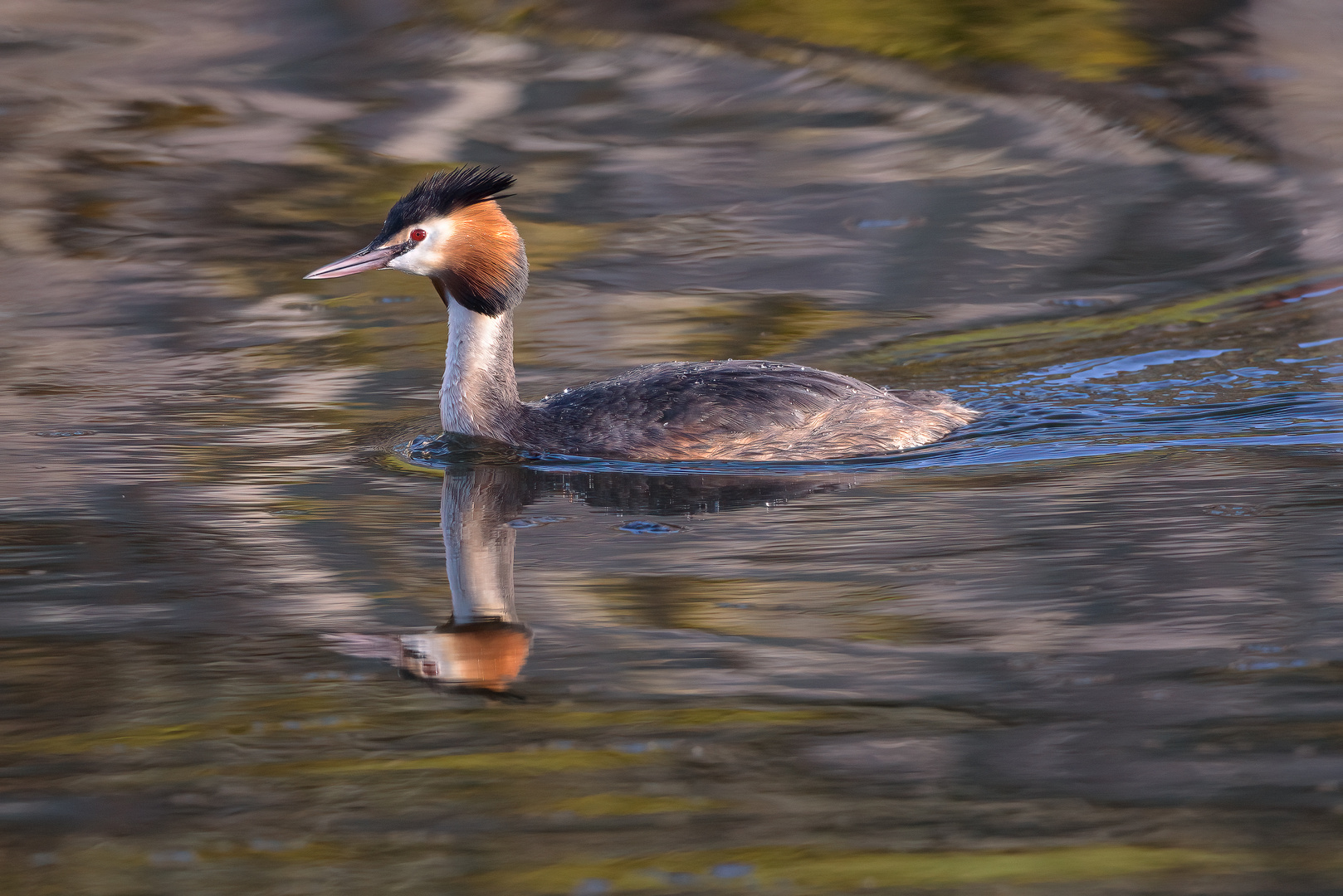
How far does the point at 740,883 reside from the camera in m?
3.43

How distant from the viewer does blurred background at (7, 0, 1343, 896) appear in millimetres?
3773

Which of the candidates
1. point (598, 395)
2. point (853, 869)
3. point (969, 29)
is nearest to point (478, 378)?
point (598, 395)

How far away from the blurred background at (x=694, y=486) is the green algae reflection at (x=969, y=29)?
73 millimetres

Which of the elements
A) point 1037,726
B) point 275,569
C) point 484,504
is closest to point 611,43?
point 484,504

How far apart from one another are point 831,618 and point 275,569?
1.97 m

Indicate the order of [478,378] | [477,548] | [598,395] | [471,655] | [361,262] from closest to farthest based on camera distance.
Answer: [471,655] → [477,548] → [361,262] → [598,395] → [478,378]

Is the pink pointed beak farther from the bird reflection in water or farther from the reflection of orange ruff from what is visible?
the reflection of orange ruff

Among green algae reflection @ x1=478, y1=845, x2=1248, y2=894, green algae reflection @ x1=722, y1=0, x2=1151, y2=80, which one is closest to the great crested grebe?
green algae reflection @ x1=478, y1=845, x2=1248, y2=894

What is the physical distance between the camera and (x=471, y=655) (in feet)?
16.1

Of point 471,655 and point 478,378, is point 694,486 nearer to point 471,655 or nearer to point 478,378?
point 478,378

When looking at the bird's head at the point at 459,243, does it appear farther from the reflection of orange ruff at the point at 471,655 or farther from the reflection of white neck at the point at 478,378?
the reflection of orange ruff at the point at 471,655

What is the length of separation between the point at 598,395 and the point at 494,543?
1754 mm

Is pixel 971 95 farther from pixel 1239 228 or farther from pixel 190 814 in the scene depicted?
pixel 190 814

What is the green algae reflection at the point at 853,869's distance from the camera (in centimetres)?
342
